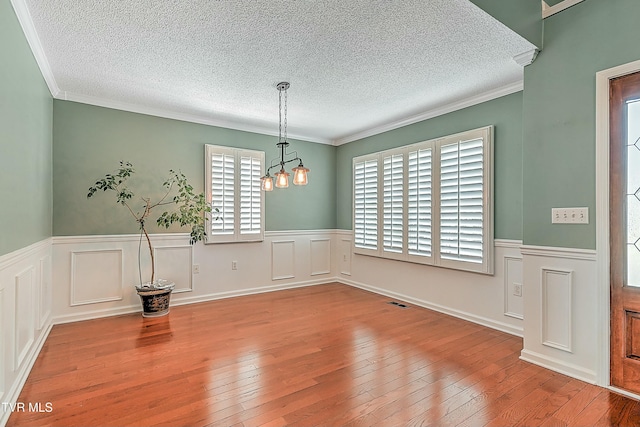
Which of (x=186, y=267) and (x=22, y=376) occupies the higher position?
(x=186, y=267)

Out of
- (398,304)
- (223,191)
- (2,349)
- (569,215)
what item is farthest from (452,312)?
(2,349)

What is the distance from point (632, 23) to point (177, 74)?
364 cm

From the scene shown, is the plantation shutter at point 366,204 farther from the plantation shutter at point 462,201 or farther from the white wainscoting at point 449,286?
the plantation shutter at point 462,201

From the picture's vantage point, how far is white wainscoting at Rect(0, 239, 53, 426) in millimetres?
1987

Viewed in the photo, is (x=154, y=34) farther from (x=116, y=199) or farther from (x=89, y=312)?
(x=89, y=312)

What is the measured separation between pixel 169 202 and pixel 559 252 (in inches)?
170

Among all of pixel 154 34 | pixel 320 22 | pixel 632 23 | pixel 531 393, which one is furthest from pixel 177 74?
pixel 531 393

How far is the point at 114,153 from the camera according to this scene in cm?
400

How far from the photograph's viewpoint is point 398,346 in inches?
120

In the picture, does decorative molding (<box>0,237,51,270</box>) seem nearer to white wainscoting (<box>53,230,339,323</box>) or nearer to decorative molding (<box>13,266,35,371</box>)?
decorative molding (<box>13,266,35,371</box>)

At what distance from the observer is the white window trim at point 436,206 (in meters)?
3.55

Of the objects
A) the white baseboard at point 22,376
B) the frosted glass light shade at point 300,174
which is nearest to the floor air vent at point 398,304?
the frosted glass light shade at point 300,174

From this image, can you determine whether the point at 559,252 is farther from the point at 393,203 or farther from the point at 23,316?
the point at 23,316

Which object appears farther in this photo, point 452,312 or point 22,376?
point 452,312
